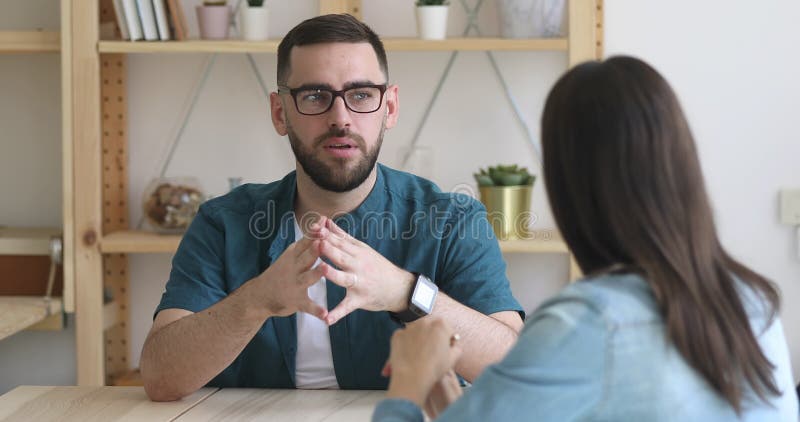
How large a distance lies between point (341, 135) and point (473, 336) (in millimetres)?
429

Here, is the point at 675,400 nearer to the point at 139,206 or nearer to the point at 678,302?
the point at 678,302

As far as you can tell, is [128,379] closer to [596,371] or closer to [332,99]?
[332,99]

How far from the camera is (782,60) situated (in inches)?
103

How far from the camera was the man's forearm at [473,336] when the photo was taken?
5.28 ft

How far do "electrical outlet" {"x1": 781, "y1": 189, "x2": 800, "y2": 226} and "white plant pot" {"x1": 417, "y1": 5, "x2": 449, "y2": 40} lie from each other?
989mm

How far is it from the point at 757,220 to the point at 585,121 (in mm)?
1871

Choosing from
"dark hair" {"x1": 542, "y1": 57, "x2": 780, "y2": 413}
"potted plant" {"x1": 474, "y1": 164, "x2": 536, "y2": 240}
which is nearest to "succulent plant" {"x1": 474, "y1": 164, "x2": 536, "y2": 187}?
"potted plant" {"x1": 474, "y1": 164, "x2": 536, "y2": 240}

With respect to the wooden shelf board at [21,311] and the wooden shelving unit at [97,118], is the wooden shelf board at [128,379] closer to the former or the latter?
the wooden shelving unit at [97,118]

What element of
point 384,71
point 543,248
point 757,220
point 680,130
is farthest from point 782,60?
point 680,130

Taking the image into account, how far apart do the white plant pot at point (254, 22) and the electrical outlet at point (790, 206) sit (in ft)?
4.59

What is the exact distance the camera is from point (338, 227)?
66.6 inches

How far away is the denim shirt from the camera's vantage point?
89 centimetres

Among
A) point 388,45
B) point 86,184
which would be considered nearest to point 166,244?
point 86,184

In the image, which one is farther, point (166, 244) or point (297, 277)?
point (166, 244)
